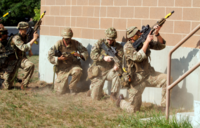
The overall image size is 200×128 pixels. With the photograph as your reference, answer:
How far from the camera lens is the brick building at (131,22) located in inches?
211

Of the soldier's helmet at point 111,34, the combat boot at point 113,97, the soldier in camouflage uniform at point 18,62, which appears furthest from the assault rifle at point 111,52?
the soldier in camouflage uniform at point 18,62

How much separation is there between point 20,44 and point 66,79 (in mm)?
1407

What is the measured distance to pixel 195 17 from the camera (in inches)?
209

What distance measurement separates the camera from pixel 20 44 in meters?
6.55

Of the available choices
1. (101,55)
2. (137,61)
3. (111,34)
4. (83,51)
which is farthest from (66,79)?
(137,61)

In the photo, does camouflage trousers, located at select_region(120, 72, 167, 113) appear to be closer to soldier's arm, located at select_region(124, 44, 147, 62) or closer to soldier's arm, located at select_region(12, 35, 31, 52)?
soldier's arm, located at select_region(124, 44, 147, 62)

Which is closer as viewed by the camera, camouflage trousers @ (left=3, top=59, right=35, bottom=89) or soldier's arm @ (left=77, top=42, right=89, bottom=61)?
soldier's arm @ (left=77, top=42, right=89, bottom=61)

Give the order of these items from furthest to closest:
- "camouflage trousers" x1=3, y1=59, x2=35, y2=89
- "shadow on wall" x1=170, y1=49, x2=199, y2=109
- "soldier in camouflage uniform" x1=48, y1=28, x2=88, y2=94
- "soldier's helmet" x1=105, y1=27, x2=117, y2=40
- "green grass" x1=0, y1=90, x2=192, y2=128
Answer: "camouflage trousers" x1=3, y1=59, x2=35, y2=89 → "soldier in camouflage uniform" x1=48, y1=28, x2=88, y2=94 → "soldier's helmet" x1=105, y1=27, x2=117, y2=40 → "shadow on wall" x1=170, y1=49, x2=199, y2=109 → "green grass" x1=0, y1=90, x2=192, y2=128

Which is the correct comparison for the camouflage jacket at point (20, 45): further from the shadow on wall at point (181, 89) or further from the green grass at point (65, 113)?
the shadow on wall at point (181, 89)

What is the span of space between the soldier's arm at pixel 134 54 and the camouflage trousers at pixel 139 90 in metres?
0.53

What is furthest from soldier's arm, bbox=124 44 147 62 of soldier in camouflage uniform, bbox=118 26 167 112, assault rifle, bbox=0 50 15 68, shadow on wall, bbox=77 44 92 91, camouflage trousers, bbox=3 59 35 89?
assault rifle, bbox=0 50 15 68

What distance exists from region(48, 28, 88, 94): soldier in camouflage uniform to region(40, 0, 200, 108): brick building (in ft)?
1.36

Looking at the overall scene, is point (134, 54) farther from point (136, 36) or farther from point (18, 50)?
point (18, 50)

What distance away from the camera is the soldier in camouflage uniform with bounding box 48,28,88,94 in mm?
6492
